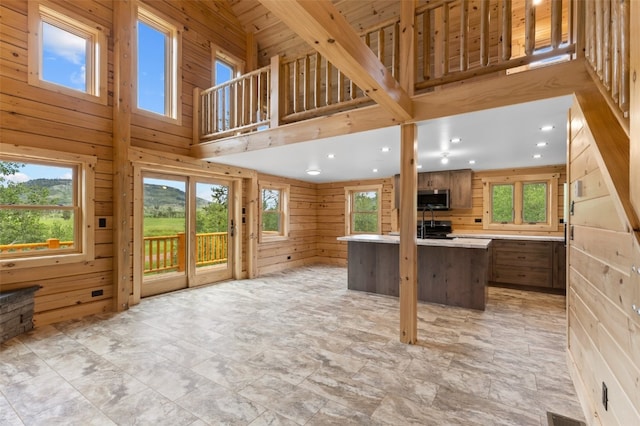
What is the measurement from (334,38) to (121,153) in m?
3.67

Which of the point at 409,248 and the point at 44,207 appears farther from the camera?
the point at 44,207

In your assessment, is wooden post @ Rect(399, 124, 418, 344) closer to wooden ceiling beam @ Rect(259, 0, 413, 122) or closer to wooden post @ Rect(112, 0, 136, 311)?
wooden ceiling beam @ Rect(259, 0, 413, 122)

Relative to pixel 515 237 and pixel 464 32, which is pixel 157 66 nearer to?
pixel 464 32

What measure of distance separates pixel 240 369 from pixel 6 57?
13.2 ft

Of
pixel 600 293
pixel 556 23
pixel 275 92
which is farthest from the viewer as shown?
pixel 275 92

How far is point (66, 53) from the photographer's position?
11.7 ft

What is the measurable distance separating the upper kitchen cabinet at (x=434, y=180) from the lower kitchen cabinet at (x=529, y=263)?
1474mm

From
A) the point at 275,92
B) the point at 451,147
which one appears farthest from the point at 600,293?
the point at 275,92

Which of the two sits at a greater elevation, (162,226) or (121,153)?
(121,153)

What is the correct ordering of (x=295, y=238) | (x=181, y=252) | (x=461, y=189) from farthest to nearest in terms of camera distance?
(x=295, y=238), (x=461, y=189), (x=181, y=252)

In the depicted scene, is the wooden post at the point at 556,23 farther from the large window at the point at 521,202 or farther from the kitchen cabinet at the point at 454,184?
the large window at the point at 521,202

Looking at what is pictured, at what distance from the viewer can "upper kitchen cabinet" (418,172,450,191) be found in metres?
5.86

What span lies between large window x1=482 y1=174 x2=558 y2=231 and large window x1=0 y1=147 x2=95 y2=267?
21.5ft

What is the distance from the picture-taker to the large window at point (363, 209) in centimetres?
705
